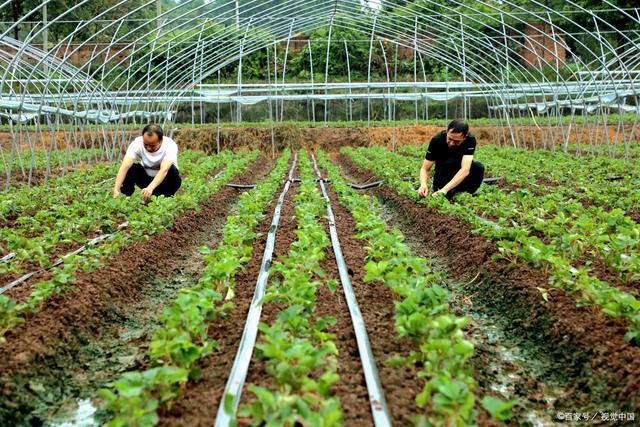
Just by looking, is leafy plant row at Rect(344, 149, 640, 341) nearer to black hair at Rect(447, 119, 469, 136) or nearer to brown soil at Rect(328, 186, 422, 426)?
black hair at Rect(447, 119, 469, 136)

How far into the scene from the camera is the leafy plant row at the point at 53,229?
548 cm

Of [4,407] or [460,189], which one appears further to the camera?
[460,189]

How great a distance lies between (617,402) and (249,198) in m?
5.99

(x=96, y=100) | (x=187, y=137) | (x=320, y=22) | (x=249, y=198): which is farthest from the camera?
(x=187, y=137)

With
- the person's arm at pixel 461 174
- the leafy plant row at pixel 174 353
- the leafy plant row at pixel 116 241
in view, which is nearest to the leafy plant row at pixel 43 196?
the leafy plant row at pixel 116 241

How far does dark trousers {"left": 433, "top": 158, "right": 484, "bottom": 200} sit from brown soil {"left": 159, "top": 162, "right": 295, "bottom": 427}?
13.1 ft

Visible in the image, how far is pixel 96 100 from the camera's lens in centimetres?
2236

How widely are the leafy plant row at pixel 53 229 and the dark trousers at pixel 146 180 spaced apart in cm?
40

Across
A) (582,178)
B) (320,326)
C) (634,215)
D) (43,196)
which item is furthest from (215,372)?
(582,178)

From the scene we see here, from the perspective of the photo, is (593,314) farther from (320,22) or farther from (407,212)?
(320,22)

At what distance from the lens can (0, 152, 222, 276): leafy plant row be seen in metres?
5.48

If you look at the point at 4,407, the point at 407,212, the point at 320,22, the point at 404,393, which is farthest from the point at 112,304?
the point at 320,22

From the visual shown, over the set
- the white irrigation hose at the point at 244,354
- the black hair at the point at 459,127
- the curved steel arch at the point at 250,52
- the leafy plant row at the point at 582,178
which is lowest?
the white irrigation hose at the point at 244,354

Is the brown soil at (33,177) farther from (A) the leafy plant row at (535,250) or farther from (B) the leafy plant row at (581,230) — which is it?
(B) the leafy plant row at (581,230)
